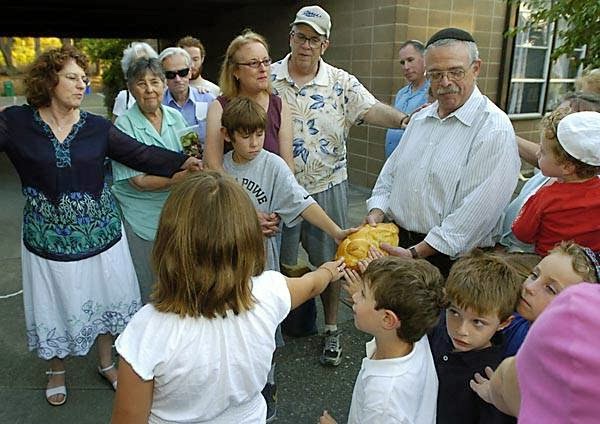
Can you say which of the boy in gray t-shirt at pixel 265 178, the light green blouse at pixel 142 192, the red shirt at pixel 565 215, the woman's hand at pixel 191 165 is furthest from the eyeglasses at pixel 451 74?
the light green blouse at pixel 142 192

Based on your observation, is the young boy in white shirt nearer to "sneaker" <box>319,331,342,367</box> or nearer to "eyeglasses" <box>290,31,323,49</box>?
"sneaker" <box>319,331,342,367</box>

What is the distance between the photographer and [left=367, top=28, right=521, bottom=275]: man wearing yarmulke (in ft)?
7.15

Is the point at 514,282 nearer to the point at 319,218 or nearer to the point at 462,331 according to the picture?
the point at 462,331

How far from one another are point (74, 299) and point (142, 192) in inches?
28.4

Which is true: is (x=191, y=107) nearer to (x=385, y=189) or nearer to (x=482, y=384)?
(x=385, y=189)

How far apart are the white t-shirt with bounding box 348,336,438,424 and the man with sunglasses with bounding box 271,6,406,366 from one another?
158 cm

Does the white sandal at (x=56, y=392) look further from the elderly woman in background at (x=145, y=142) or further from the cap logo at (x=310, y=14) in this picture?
the cap logo at (x=310, y=14)

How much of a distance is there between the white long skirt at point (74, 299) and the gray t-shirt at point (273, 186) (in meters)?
0.84

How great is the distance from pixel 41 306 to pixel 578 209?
2.62m

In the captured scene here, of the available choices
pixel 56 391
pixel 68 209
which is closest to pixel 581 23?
pixel 68 209

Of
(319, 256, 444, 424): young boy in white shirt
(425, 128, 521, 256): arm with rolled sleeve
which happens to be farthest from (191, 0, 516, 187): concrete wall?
(319, 256, 444, 424): young boy in white shirt

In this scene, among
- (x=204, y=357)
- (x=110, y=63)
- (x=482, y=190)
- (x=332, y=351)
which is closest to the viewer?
(x=204, y=357)

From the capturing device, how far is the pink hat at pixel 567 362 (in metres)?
0.62

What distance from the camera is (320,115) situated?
3066 mm
